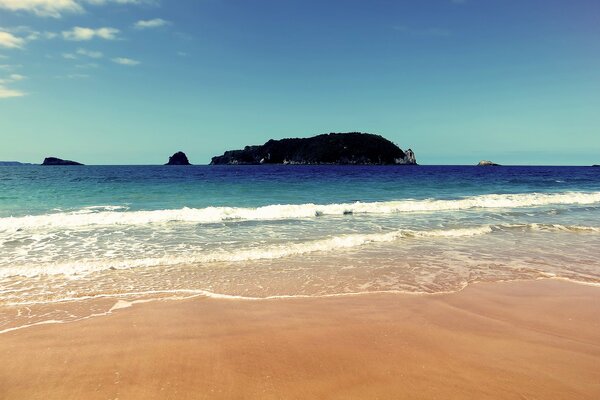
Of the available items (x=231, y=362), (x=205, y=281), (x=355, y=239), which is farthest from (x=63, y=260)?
(x=355, y=239)

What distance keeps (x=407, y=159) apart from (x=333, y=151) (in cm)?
4204

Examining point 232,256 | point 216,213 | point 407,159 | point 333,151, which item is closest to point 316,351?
point 232,256

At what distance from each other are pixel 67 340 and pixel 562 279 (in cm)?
867

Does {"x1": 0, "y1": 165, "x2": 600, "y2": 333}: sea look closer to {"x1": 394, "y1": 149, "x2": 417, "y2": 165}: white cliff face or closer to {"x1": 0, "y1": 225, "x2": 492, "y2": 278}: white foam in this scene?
{"x1": 0, "y1": 225, "x2": 492, "y2": 278}: white foam

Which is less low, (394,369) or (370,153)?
(370,153)

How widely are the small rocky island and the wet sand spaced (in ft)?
508

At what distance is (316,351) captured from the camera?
4.27 m

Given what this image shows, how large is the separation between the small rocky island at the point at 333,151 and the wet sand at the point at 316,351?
508 ft

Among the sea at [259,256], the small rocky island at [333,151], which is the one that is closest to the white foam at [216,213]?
the sea at [259,256]

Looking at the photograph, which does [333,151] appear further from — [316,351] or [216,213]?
[316,351]

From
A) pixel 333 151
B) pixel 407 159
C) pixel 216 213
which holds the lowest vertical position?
pixel 216 213

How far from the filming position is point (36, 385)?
360cm

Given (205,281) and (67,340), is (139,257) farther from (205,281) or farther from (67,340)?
(67,340)

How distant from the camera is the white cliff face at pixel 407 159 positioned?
176m
